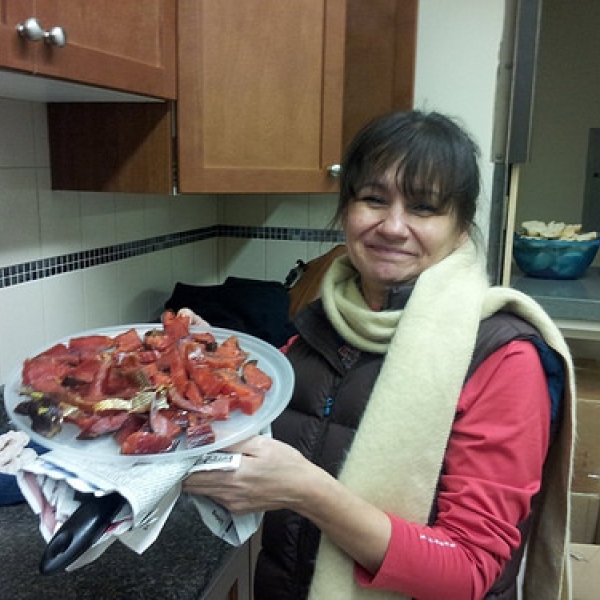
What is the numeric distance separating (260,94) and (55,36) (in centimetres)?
62

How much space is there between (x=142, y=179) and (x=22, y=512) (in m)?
0.69

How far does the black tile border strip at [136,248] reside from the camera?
4.46 feet

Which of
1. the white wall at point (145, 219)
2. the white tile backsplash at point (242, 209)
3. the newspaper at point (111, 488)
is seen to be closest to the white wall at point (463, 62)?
the white wall at point (145, 219)

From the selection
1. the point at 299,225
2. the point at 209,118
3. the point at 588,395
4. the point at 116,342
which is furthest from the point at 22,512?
the point at 588,395

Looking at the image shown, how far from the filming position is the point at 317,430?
Result: 3.09 ft

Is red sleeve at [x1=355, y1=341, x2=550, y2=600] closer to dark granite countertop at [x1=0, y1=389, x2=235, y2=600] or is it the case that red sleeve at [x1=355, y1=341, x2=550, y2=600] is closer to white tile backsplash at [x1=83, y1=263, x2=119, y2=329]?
dark granite countertop at [x1=0, y1=389, x2=235, y2=600]

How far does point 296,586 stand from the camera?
3.10 feet

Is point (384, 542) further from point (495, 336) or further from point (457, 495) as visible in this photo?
point (495, 336)

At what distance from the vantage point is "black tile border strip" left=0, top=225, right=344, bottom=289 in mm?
1358

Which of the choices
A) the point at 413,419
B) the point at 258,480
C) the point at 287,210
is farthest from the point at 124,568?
the point at 287,210

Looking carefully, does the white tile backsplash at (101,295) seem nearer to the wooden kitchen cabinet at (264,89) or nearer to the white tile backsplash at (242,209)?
the wooden kitchen cabinet at (264,89)

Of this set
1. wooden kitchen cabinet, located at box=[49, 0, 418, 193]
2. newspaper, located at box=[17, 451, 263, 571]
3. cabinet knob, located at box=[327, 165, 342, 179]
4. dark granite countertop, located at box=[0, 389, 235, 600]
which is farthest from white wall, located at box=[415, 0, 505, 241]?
newspaper, located at box=[17, 451, 263, 571]

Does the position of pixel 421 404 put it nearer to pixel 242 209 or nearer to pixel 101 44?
pixel 101 44

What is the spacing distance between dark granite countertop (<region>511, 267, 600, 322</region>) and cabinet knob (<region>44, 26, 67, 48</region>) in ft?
5.02
